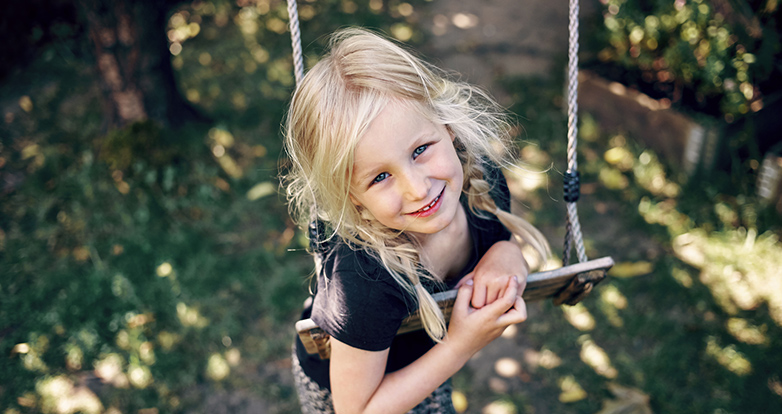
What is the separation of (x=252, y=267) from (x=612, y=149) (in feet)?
8.91

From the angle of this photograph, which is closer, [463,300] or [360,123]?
[360,123]

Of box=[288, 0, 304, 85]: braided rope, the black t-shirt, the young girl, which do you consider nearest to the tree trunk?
box=[288, 0, 304, 85]: braided rope

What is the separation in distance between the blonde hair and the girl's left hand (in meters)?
0.13

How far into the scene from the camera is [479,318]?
54.8 inches

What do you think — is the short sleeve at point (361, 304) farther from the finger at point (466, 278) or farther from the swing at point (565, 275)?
the finger at point (466, 278)

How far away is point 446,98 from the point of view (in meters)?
1.39

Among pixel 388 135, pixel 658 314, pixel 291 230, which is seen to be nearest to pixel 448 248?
pixel 388 135

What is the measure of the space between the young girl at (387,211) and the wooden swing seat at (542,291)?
0.04m

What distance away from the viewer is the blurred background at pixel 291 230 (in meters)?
2.73

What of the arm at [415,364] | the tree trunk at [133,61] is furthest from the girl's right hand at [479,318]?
the tree trunk at [133,61]

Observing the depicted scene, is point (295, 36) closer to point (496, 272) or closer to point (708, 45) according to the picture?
point (496, 272)

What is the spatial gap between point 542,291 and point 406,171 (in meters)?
0.72

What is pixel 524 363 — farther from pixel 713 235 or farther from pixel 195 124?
pixel 195 124

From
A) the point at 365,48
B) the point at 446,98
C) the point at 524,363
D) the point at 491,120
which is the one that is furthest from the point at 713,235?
the point at 365,48
